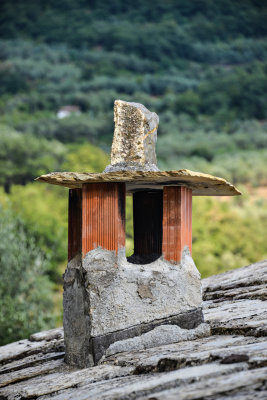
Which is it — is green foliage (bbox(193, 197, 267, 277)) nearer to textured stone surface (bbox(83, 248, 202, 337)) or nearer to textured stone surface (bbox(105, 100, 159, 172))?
textured stone surface (bbox(105, 100, 159, 172))

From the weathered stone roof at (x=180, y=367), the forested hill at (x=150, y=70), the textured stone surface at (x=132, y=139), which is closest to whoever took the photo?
the weathered stone roof at (x=180, y=367)

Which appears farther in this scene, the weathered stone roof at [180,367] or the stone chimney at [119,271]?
the stone chimney at [119,271]

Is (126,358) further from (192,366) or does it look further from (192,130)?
(192,130)

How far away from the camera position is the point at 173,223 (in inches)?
172

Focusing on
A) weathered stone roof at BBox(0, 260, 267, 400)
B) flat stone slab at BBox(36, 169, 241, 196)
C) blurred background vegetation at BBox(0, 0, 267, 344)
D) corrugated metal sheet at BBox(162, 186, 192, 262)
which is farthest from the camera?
blurred background vegetation at BBox(0, 0, 267, 344)

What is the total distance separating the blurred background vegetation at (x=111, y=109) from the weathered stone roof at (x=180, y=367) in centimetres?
1307

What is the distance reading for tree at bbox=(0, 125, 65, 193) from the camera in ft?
147

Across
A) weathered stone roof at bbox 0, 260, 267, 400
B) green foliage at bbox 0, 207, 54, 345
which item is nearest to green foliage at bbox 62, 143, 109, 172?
green foliage at bbox 0, 207, 54, 345

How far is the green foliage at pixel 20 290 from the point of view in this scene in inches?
715

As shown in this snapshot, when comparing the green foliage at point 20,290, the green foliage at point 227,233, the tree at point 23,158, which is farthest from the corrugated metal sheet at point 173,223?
the tree at point 23,158

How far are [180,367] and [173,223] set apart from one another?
3.77 feet

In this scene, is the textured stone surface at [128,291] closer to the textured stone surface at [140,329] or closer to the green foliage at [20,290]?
the textured stone surface at [140,329]

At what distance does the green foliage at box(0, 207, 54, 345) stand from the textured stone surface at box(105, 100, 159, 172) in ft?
46.5

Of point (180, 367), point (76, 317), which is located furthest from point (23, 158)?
point (180, 367)
